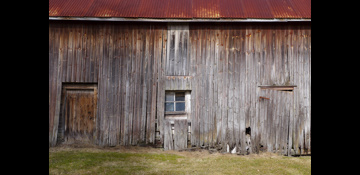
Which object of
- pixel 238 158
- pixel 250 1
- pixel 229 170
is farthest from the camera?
pixel 250 1

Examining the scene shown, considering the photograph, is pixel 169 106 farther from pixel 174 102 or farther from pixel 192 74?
pixel 192 74

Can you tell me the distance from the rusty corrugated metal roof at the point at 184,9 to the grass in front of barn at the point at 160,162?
433 cm

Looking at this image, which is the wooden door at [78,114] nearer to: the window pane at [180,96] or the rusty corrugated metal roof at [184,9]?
the rusty corrugated metal roof at [184,9]

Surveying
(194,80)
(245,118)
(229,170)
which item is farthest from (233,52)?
(229,170)

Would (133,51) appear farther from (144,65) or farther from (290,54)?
(290,54)

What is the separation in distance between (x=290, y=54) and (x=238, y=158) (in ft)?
12.7

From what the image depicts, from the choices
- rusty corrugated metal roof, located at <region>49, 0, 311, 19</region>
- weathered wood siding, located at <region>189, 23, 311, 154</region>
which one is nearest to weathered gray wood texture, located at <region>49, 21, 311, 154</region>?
weathered wood siding, located at <region>189, 23, 311, 154</region>

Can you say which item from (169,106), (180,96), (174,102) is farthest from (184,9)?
(169,106)

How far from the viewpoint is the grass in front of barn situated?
6.02m

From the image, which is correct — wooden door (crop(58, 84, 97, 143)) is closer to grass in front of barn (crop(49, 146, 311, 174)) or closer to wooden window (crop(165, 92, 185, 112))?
grass in front of barn (crop(49, 146, 311, 174))

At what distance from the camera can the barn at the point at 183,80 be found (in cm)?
786

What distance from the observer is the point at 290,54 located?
8.01 m

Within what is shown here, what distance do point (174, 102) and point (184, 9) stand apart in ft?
10.5

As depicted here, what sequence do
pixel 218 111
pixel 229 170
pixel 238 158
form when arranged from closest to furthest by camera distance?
pixel 229 170 → pixel 238 158 → pixel 218 111
